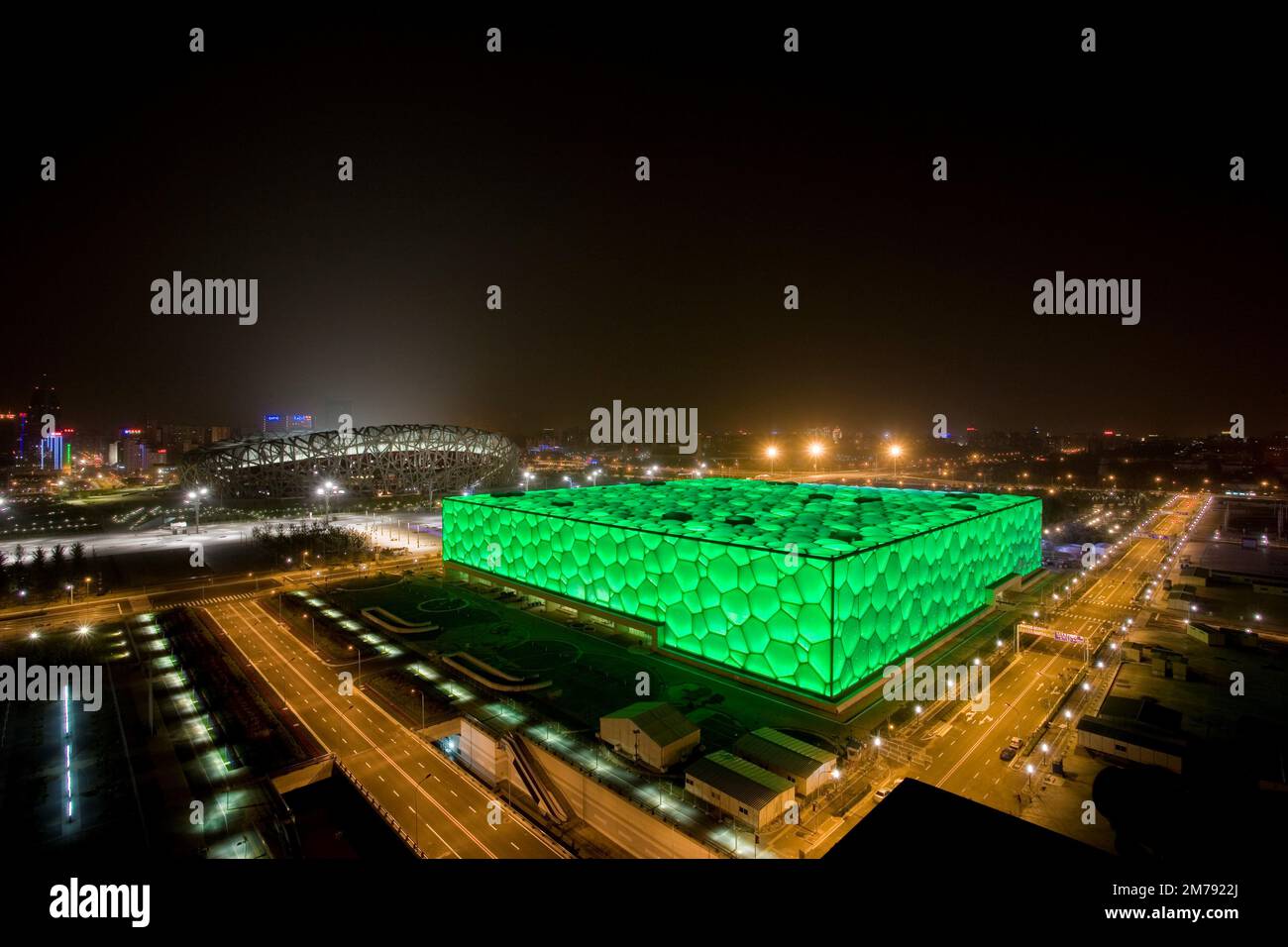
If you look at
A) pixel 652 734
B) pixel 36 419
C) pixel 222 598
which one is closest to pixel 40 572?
pixel 222 598

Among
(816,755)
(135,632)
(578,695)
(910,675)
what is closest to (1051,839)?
(816,755)

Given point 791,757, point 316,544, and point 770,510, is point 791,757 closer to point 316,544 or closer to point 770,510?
point 770,510

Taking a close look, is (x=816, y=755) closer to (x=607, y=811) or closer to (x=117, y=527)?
(x=607, y=811)

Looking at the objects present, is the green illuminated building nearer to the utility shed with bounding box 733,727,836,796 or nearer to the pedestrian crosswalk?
the utility shed with bounding box 733,727,836,796

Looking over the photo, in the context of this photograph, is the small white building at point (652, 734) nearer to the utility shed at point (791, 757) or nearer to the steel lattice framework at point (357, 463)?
the utility shed at point (791, 757)

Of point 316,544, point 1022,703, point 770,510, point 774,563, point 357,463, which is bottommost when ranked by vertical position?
point 1022,703

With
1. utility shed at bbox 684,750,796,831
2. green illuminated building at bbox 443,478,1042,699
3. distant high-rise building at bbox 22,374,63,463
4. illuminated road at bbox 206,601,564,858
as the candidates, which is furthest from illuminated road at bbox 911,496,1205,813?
distant high-rise building at bbox 22,374,63,463
